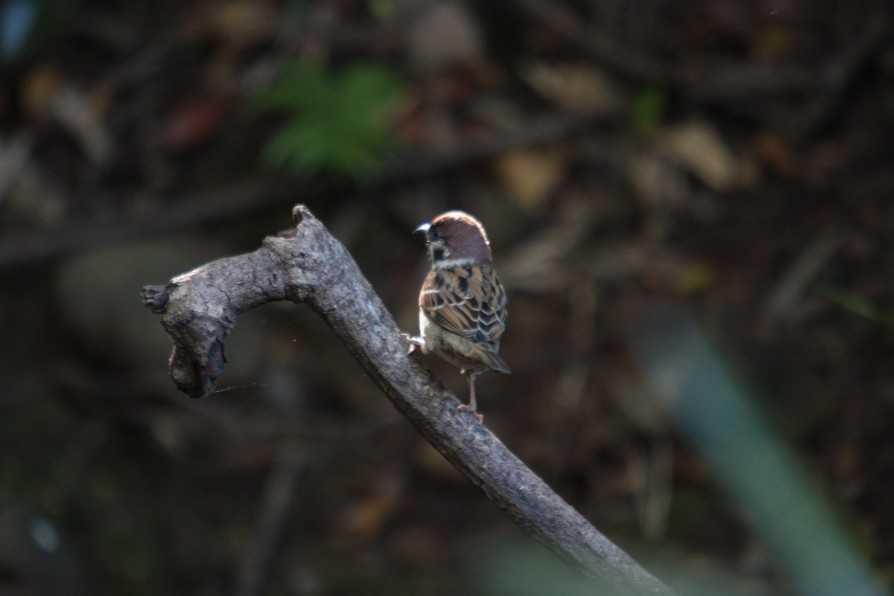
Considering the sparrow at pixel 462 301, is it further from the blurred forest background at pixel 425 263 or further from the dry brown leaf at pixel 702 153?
the dry brown leaf at pixel 702 153

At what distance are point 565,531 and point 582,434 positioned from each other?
4287 millimetres

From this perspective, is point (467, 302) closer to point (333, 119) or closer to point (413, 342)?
point (413, 342)

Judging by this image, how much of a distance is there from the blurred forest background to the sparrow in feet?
7.87

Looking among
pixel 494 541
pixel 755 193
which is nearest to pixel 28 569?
pixel 494 541

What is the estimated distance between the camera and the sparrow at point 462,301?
366 centimetres

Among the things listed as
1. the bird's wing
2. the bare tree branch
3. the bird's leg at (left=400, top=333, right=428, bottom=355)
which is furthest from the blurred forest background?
the bare tree branch

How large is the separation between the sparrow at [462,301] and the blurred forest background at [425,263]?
240 cm

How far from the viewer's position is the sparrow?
12.0 feet

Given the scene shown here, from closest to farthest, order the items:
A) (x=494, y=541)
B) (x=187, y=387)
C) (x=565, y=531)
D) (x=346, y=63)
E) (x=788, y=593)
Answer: (x=187, y=387)
(x=565, y=531)
(x=788, y=593)
(x=494, y=541)
(x=346, y=63)

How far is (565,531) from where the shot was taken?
294cm

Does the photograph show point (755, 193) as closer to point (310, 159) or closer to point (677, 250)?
point (677, 250)

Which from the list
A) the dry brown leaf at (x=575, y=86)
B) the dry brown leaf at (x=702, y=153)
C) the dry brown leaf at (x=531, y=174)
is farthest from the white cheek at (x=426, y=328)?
the dry brown leaf at (x=575, y=86)

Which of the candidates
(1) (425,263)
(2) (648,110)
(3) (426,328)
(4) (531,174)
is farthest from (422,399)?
(2) (648,110)

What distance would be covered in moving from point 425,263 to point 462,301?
424 cm
